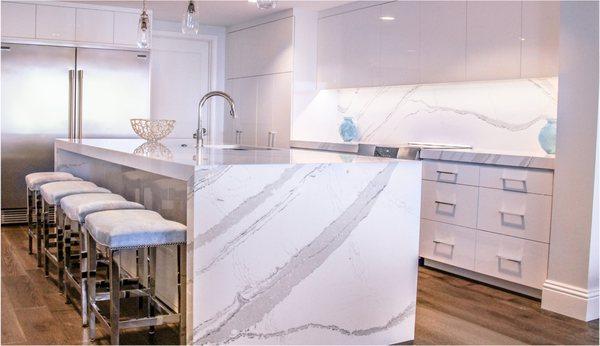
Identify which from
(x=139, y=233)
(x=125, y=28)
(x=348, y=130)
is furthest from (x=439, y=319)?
(x=125, y=28)

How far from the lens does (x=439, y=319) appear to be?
3.28 m

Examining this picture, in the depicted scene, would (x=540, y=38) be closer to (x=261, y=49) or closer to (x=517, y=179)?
(x=517, y=179)

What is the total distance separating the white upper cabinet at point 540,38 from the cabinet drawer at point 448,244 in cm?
112

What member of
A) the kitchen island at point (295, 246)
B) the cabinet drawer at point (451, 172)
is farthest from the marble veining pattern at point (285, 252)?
the cabinet drawer at point (451, 172)

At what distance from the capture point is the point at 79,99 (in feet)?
19.7

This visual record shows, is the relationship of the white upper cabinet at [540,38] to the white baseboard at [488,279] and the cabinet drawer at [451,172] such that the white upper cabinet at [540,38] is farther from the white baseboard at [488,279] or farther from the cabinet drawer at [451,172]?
the white baseboard at [488,279]

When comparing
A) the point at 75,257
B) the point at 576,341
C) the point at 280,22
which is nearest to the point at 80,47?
the point at 280,22

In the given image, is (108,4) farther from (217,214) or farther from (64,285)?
(217,214)

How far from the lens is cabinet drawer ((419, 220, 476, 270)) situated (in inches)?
161

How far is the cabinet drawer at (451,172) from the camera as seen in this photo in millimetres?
4047

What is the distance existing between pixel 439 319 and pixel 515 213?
2.99 feet

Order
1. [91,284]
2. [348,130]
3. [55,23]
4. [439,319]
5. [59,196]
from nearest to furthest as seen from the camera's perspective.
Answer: [91,284]
[439,319]
[59,196]
[55,23]
[348,130]

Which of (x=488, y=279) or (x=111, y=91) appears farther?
(x=111, y=91)

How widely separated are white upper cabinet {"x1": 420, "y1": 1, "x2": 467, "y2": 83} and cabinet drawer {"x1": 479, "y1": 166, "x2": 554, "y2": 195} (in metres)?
0.94
